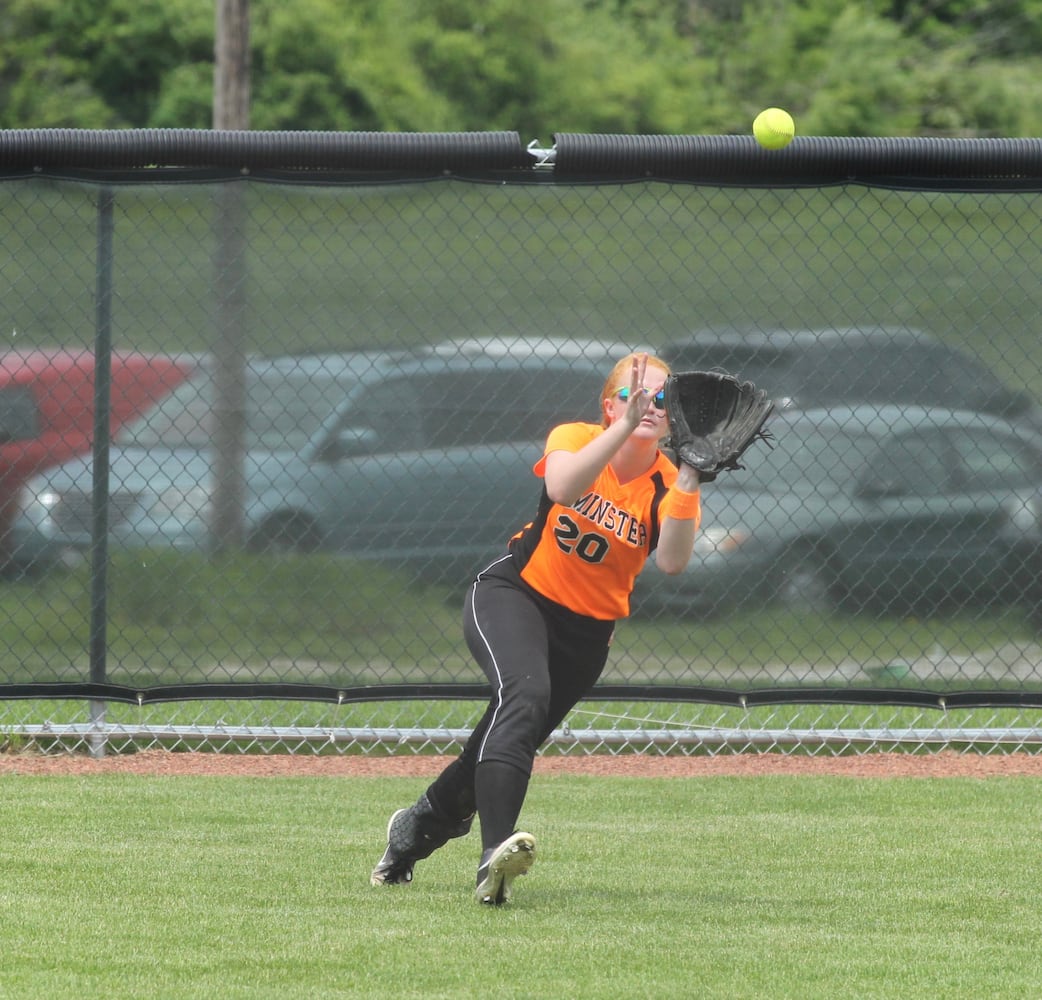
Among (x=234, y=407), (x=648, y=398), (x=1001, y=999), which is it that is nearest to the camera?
(x=1001, y=999)

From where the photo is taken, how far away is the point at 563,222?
5.85 metres

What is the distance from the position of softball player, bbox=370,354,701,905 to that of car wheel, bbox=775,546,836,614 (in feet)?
5.88

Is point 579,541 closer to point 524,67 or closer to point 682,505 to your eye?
point 682,505

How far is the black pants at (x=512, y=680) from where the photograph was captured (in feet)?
12.7

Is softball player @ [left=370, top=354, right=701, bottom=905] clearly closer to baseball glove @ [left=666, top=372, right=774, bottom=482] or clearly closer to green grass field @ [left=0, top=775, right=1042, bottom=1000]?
baseball glove @ [left=666, top=372, right=774, bottom=482]

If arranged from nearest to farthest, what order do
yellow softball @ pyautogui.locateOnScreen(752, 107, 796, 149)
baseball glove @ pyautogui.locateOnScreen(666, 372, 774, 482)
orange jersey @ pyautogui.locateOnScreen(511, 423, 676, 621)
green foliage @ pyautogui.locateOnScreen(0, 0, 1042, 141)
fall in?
baseball glove @ pyautogui.locateOnScreen(666, 372, 774, 482)
orange jersey @ pyautogui.locateOnScreen(511, 423, 676, 621)
yellow softball @ pyautogui.locateOnScreen(752, 107, 796, 149)
green foliage @ pyautogui.locateOnScreen(0, 0, 1042, 141)

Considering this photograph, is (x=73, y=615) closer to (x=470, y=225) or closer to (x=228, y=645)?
(x=228, y=645)

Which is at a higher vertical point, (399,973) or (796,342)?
(796,342)

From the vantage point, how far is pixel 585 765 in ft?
20.1

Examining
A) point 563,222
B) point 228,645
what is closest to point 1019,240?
point 563,222

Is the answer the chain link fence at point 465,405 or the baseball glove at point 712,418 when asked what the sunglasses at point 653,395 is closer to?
the baseball glove at point 712,418

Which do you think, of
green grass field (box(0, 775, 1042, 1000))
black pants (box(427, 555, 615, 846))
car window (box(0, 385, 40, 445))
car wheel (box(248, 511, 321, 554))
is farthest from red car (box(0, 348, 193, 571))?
black pants (box(427, 555, 615, 846))

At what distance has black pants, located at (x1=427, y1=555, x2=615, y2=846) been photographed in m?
3.87

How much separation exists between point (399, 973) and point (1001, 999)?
3.97 feet
